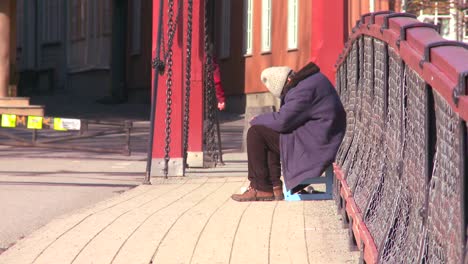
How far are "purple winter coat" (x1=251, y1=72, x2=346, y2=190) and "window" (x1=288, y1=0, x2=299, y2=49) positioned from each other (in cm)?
2175

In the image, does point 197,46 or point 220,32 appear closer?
point 197,46

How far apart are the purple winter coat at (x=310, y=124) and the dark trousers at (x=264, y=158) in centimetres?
22

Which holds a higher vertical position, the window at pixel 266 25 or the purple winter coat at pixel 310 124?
the window at pixel 266 25

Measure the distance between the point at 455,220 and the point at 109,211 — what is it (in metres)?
6.53

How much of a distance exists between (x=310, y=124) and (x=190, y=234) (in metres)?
2.24

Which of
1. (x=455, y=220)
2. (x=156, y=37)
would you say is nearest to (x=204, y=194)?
(x=156, y=37)

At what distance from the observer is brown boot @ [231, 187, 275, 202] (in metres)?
11.3

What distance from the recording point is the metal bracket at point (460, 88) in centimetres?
395

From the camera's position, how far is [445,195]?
465 centimetres

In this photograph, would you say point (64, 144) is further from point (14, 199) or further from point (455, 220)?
point (455, 220)

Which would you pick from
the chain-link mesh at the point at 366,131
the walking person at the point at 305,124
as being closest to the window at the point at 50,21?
the walking person at the point at 305,124

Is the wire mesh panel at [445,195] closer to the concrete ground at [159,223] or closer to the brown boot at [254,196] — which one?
the concrete ground at [159,223]

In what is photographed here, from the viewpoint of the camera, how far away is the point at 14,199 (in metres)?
12.5

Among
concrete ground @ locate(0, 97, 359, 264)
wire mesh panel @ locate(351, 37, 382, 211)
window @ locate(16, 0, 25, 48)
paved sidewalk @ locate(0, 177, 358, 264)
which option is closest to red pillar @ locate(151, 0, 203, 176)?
concrete ground @ locate(0, 97, 359, 264)
